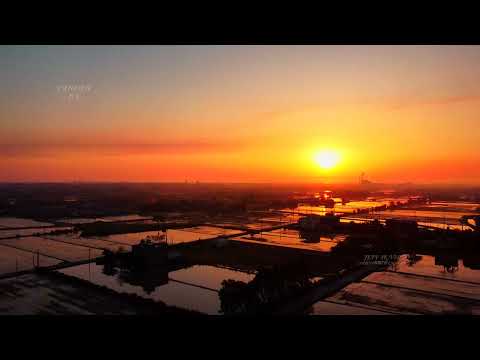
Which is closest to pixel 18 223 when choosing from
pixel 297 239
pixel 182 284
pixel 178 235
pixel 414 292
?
pixel 178 235

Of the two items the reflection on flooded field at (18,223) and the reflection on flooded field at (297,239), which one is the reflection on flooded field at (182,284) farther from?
the reflection on flooded field at (18,223)

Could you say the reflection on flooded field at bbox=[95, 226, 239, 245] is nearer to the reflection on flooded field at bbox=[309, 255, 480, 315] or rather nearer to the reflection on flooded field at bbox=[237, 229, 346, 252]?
the reflection on flooded field at bbox=[237, 229, 346, 252]

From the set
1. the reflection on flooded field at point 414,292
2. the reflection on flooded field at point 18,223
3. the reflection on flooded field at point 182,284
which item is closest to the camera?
the reflection on flooded field at point 414,292

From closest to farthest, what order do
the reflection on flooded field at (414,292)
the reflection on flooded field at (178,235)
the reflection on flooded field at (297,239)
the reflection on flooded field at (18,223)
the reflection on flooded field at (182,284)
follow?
the reflection on flooded field at (414,292) < the reflection on flooded field at (182,284) < the reflection on flooded field at (297,239) < the reflection on flooded field at (178,235) < the reflection on flooded field at (18,223)

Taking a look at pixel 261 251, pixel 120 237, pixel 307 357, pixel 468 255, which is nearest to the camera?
pixel 307 357

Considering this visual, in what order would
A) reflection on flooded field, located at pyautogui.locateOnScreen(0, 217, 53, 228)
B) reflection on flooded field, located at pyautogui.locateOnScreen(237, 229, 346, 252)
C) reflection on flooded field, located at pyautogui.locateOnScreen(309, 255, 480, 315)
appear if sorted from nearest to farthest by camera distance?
reflection on flooded field, located at pyautogui.locateOnScreen(309, 255, 480, 315), reflection on flooded field, located at pyautogui.locateOnScreen(237, 229, 346, 252), reflection on flooded field, located at pyautogui.locateOnScreen(0, 217, 53, 228)

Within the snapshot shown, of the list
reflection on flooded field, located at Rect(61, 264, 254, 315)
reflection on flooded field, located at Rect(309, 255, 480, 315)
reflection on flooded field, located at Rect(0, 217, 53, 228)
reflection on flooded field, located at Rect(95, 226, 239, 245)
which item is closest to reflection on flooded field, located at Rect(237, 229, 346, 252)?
reflection on flooded field, located at Rect(95, 226, 239, 245)

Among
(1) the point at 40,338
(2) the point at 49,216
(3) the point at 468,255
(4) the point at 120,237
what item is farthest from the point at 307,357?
(2) the point at 49,216

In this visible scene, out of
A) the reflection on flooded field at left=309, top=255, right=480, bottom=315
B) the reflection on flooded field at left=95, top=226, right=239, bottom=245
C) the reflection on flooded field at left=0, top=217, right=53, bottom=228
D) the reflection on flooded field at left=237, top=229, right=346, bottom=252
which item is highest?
the reflection on flooded field at left=0, top=217, right=53, bottom=228

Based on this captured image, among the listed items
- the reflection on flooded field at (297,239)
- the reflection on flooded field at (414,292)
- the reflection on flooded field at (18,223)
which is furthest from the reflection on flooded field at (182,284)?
the reflection on flooded field at (18,223)

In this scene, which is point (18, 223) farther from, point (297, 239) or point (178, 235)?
point (297, 239)
